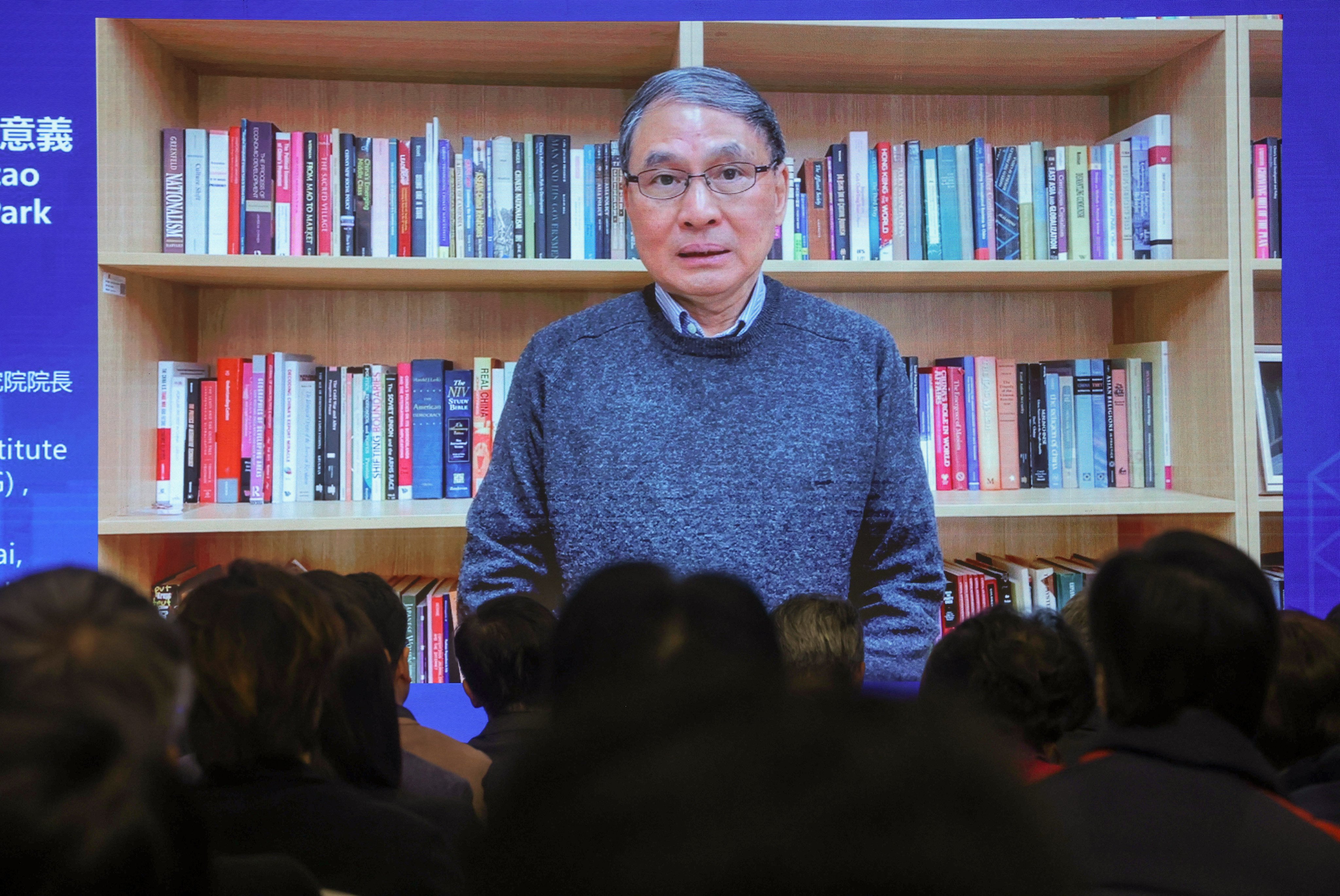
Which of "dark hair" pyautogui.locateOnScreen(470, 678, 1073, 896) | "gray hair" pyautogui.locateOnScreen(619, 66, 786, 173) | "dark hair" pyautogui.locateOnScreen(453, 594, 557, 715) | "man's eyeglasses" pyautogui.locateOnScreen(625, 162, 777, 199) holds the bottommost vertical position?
"dark hair" pyautogui.locateOnScreen(453, 594, 557, 715)

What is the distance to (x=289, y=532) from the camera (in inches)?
79.4

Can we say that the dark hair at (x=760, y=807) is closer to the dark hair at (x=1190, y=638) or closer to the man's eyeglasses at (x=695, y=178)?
the dark hair at (x=1190, y=638)

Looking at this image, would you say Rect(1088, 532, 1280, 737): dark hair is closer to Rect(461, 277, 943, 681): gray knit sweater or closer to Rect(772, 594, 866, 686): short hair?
Rect(772, 594, 866, 686): short hair

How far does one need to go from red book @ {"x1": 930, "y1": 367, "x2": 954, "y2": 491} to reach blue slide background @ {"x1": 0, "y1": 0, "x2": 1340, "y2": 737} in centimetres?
57

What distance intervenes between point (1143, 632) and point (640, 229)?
116 centimetres

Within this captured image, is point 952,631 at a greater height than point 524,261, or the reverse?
point 524,261

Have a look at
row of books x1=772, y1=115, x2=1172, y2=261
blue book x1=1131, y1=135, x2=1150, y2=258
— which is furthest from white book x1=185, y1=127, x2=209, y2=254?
blue book x1=1131, y1=135, x2=1150, y2=258

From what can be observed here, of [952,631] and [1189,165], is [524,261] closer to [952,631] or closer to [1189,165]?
[952,631]

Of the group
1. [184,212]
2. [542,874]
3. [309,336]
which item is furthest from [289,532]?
[542,874]

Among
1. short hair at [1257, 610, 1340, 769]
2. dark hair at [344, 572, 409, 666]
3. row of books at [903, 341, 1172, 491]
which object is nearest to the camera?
short hair at [1257, 610, 1340, 769]

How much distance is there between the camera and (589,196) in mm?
1914

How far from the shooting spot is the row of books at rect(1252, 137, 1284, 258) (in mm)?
1977

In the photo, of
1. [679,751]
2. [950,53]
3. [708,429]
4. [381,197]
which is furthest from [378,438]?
[679,751]

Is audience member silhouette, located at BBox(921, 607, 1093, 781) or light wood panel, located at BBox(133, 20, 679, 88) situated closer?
audience member silhouette, located at BBox(921, 607, 1093, 781)
